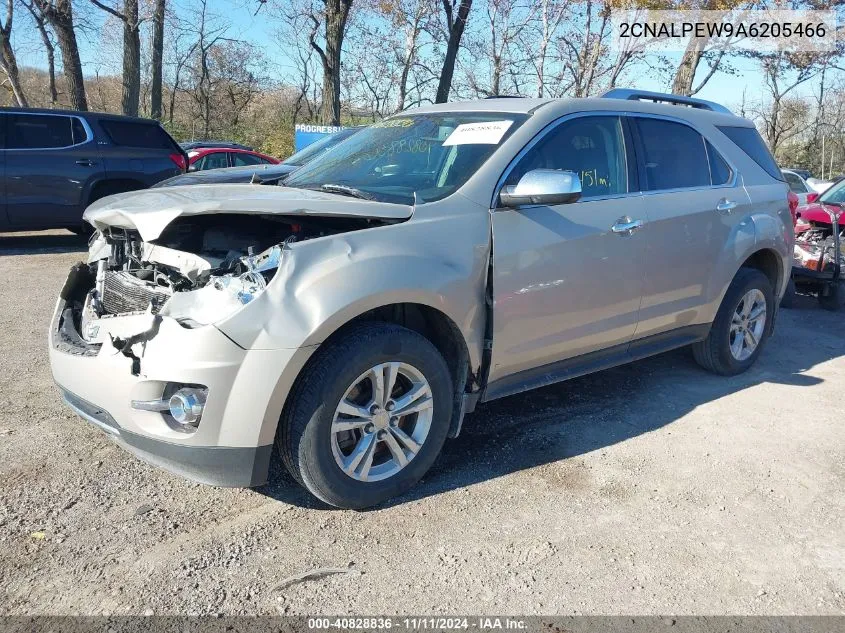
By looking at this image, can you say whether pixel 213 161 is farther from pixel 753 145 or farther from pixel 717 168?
pixel 717 168

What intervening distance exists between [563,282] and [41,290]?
18.7 ft

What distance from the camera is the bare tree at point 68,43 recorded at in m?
15.4

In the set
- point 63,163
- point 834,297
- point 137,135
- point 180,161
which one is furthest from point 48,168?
point 834,297

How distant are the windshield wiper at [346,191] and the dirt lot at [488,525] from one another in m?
1.42

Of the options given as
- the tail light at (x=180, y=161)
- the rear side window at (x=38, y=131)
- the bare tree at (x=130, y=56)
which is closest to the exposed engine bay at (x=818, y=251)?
the tail light at (x=180, y=161)

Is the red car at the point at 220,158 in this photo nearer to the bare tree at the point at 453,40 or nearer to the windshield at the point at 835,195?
the bare tree at the point at 453,40

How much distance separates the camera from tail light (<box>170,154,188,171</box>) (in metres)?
10.8

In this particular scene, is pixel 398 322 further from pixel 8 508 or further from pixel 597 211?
pixel 8 508

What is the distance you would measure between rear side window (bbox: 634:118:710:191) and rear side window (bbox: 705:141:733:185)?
0.05 metres

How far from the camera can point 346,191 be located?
3588 mm

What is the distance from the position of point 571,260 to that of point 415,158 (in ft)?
3.29

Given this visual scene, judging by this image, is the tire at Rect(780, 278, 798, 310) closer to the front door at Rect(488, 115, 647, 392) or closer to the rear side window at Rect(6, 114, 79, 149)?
the front door at Rect(488, 115, 647, 392)

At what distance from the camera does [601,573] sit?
2846mm

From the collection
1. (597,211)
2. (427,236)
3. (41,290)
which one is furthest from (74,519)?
(41,290)
